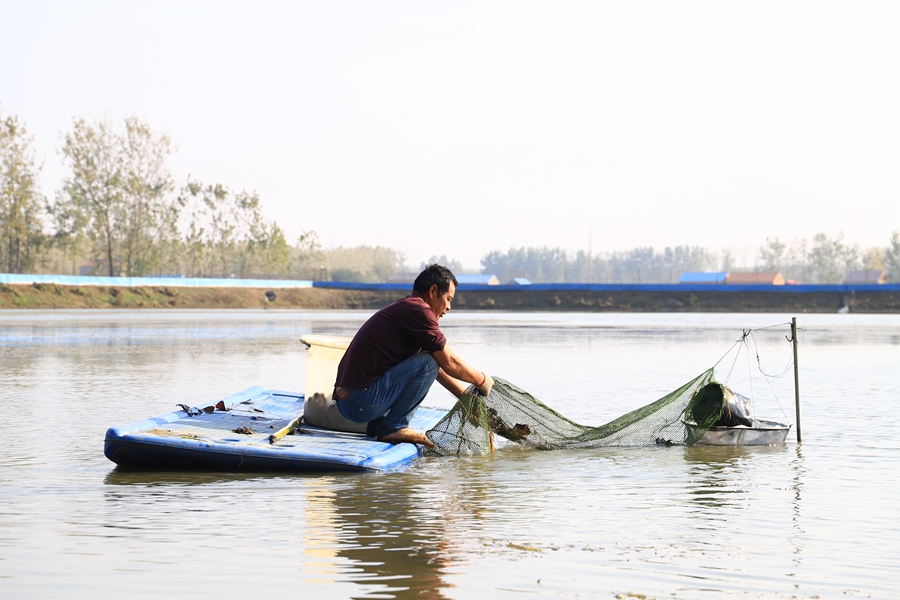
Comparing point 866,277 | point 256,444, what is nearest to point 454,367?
point 256,444

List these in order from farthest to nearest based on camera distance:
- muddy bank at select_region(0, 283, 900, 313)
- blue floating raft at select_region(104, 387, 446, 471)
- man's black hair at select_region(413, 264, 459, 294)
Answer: muddy bank at select_region(0, 283, 900, 313), man's black hair at select_region(413, 264, 459, 294), blue floating raft at select_region(104, 387, 446, 471)

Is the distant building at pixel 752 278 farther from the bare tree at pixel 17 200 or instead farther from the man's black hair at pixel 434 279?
the man's black hair at pixel 434 279

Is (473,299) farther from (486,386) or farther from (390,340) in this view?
(390,340)

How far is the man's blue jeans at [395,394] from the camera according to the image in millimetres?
8758

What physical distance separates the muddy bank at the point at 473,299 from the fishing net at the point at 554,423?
60.4 m

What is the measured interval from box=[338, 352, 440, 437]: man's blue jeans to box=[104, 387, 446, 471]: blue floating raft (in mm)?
265

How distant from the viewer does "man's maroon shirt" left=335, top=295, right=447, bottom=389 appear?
338 inches

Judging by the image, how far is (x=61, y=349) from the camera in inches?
998

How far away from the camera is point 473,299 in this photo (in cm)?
8712

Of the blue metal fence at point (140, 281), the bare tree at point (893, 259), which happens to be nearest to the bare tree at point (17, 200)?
the blue metal fence at point (140, 281)

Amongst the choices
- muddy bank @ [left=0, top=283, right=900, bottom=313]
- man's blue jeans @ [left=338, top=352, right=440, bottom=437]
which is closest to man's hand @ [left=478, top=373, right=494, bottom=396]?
man's blue jeans @ [left=338, top=352, right=440, bottom=437]

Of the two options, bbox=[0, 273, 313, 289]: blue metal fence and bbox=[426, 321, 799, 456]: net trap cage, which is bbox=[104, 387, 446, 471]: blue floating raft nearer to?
bbox=[426, 321, 799, 456]: net trap cage

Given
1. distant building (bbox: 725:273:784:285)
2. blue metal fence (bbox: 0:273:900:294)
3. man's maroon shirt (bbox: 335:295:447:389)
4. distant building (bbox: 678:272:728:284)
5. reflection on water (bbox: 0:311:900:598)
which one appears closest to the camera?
reflection on water (bbox: 0:311:900:598)

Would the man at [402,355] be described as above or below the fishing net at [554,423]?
above
